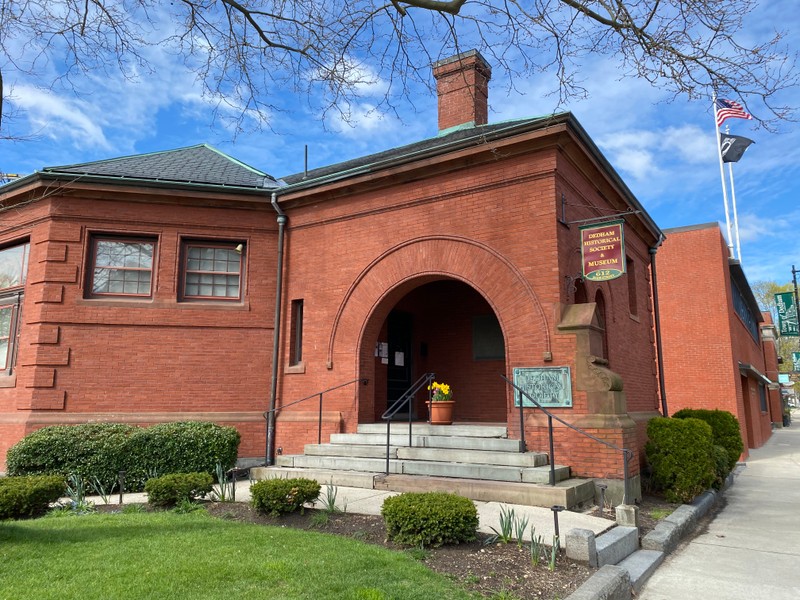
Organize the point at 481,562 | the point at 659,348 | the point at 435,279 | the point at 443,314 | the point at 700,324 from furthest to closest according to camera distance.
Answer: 1. the point at 700,324
2. the point at 659,348
3. the point at 443,314
4. the point at 435,279
5. the point at 481,562

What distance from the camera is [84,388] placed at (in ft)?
37.3

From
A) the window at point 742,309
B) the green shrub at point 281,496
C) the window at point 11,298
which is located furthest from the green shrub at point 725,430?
the window at point 11,298

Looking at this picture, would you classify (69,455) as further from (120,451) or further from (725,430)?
(725,430)

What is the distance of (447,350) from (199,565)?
30.0 ft

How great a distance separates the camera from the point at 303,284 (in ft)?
40.4

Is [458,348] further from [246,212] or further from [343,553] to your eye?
[343,553]

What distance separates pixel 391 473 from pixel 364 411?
2.23 meters

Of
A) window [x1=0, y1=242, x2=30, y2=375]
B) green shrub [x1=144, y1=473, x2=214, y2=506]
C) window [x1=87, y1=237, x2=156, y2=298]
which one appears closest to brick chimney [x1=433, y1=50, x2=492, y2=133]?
window [x1=87, y1=237, x2=156, y2=298]

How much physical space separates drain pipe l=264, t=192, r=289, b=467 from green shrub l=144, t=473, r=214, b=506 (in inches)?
147

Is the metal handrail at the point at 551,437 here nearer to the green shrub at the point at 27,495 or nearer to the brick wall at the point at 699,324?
the green shrub at the point at 27,495

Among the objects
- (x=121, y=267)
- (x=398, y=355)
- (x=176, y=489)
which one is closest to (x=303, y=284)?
(x=398, y=355)

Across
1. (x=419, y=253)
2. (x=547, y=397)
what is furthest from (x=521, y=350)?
(x=419, y=253)

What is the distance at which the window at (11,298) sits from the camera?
12.1m

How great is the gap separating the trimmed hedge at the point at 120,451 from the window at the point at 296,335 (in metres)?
2.32
